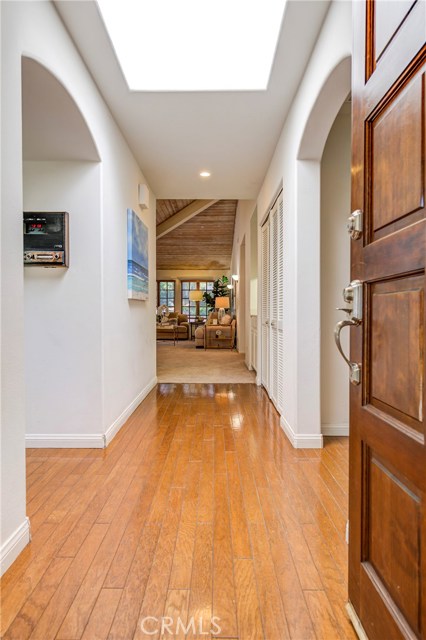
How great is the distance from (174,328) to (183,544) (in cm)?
1032

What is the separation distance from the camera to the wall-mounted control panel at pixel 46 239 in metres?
2.78

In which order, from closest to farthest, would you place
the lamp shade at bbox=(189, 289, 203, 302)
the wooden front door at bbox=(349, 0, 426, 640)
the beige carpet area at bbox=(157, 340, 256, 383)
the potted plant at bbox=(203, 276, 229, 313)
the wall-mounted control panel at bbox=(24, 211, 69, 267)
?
the wooden front door at bbox=(349, 0, 426, 640) < the wall-mounted control panel at bbox=(24, 211, 69, 267) < the beige carpet area at bbox=(157, 340, 256, 383) < the potted plant at bbox=(203, 276, 229, 313) < the lamp shade at bbox=(189, 289, 203, 302)

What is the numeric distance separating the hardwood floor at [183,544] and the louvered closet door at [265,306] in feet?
6.30

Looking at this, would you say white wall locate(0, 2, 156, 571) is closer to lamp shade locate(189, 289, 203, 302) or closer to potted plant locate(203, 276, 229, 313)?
potted plant locate(203, 276, 229, 313)

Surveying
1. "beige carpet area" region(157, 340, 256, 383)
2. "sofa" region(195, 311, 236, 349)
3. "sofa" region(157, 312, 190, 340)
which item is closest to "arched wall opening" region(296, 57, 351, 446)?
"beige carpet area" region(157, 340, 256, 383)

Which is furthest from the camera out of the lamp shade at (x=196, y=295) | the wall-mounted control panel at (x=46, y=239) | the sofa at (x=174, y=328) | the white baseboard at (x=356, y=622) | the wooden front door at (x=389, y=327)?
the lamp shade at (x=196, y=295)

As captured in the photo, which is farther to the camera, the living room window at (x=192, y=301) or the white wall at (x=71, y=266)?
the living room window at (x=192, y=301)

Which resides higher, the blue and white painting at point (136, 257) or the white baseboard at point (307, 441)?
the blue and white painting at point (136, 257)

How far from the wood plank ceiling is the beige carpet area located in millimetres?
3713

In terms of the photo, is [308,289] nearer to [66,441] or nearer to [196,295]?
[66,441]

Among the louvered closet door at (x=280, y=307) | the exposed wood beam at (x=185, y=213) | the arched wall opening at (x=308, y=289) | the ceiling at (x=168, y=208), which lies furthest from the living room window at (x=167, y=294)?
the arched wall opening at (x=308, y=289)

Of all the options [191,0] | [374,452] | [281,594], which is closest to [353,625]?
[281,594]
